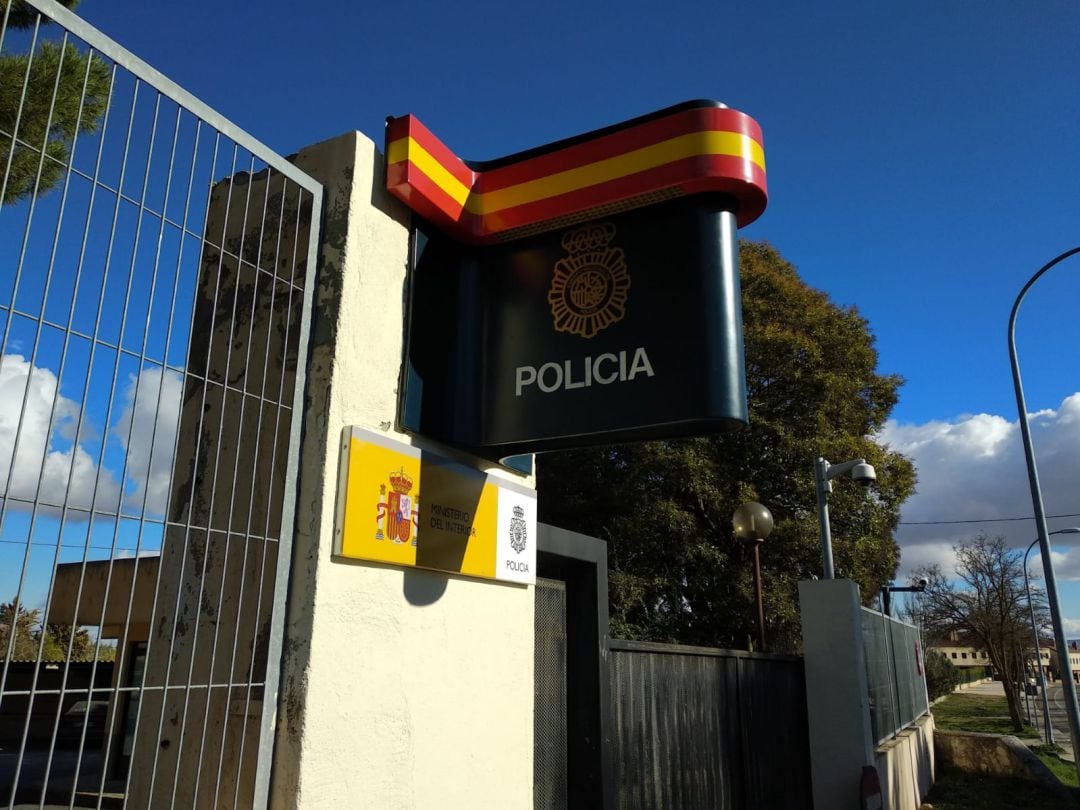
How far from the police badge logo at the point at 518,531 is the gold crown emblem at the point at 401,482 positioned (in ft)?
3.01

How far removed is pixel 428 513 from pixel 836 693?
22.9ft

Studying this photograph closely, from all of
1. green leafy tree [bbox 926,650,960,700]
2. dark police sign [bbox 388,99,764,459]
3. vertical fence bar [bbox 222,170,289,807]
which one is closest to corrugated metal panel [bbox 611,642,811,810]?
dark police sign [bbox 388,99,764,459]

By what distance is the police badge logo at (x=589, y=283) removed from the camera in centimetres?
396

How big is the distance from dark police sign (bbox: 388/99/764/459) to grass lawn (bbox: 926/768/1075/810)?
37.5ft

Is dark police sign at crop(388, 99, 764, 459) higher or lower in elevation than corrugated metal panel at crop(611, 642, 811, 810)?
higher

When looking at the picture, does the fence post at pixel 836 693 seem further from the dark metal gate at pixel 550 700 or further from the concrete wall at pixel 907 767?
the dark metal gate at pixel 550 700

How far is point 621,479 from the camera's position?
16828 millimetres

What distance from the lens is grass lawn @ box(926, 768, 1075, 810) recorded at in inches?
484

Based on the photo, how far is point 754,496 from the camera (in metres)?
16.0

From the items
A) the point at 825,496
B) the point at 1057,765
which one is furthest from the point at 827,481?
the point at 1057,765

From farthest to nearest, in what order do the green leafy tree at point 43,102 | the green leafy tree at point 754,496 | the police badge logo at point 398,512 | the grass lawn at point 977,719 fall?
the grass lawn at point 977,719, the green leafy tree at point 754,496, the green leafy tree at point 43,102, the police badge logo at point 398,512

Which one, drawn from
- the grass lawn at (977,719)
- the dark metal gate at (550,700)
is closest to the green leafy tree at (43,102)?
the dark metal gate at (550,700)

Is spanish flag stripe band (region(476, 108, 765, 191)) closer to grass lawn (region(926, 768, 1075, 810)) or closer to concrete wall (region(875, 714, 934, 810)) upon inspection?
concrete wall (region(875, 714, 934, 810))

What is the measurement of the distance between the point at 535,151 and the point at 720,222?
1.02m
